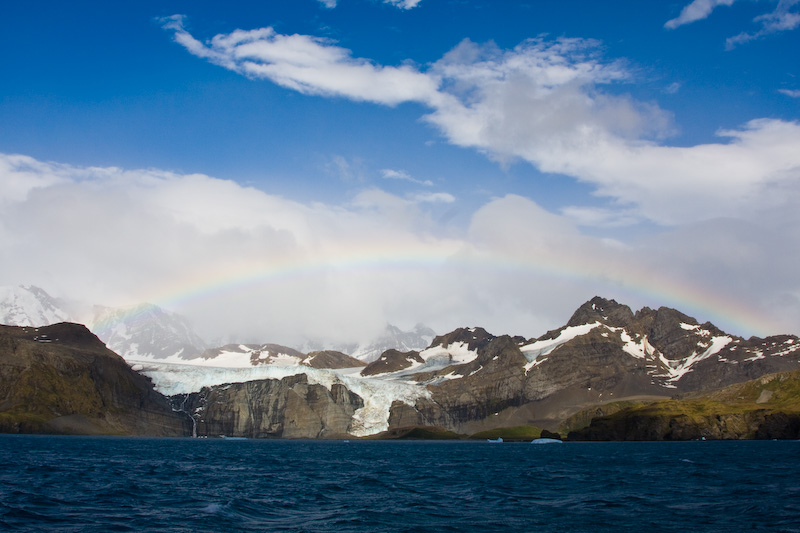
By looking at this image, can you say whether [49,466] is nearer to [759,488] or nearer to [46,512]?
[46,512]

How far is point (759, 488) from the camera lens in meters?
73.3

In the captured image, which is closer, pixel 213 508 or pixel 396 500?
pixel 213 508

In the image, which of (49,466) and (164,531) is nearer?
(164,531)

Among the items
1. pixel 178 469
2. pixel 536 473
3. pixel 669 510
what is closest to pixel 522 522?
pixel 669 510

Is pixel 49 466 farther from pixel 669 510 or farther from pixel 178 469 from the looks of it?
pixel 669 510

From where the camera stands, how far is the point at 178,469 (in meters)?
109

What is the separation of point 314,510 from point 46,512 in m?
21.1

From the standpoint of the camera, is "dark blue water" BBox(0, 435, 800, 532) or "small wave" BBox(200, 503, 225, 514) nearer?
"dark blue water" BBox(0, 435, 800, 532)

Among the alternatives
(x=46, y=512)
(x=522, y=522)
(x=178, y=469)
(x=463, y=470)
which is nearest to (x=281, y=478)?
(x=178, y=469)

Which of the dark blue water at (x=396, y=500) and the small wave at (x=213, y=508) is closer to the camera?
the dark blue water at (x=396, y=500)

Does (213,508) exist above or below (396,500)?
above

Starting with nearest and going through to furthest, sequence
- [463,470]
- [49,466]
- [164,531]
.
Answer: [164,531] → [49,466] → [463,470]

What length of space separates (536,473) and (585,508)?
46099mm

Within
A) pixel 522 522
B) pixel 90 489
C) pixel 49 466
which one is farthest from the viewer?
pixel 49 466
